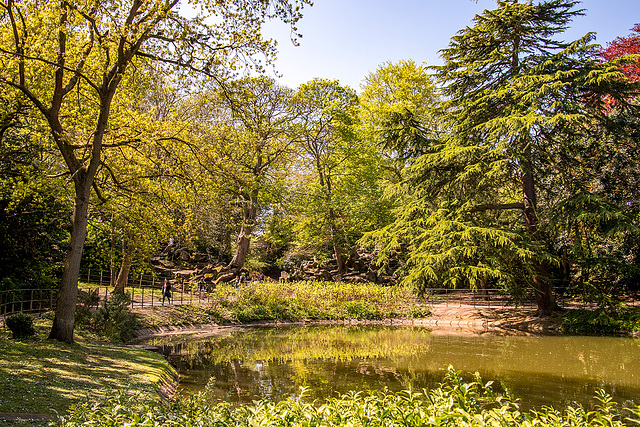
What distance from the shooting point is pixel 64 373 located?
7.18 meters

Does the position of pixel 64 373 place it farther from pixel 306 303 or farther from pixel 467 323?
pixel 467 323

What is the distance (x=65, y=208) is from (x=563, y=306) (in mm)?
20475

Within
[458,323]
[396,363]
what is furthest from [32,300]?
[458,323]

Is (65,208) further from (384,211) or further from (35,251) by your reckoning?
(384,211)

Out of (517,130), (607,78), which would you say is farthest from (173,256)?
(607,78)

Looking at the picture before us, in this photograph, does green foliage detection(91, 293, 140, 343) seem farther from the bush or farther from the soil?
the bush

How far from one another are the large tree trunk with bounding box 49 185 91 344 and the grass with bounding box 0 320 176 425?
351 mm

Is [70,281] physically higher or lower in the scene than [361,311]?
higher

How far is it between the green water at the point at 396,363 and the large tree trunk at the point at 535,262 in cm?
299

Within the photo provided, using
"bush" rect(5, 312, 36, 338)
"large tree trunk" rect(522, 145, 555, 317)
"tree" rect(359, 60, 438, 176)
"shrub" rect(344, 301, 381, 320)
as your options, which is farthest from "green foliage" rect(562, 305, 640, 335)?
"bush" rect(5, 312, 36, 338)

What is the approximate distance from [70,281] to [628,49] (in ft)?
92.3

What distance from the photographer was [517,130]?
16.0m

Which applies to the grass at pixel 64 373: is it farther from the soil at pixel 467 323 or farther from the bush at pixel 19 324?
the soil at pixel 467 323

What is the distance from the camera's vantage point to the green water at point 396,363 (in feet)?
28.0
